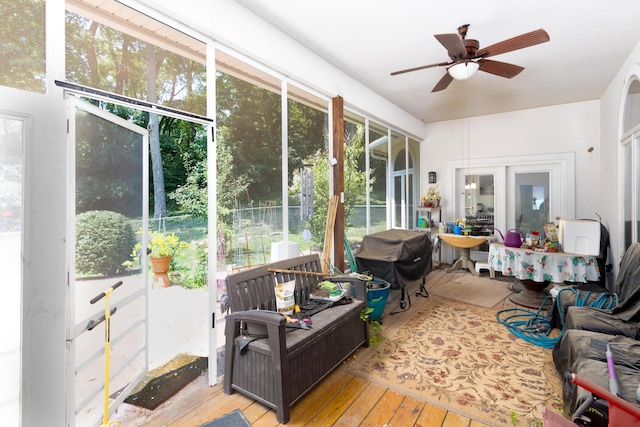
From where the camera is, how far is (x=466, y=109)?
5.30m

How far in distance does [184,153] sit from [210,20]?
3.41 feet

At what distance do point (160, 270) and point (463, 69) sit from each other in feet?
11.4

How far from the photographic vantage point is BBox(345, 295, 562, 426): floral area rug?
1.97 m

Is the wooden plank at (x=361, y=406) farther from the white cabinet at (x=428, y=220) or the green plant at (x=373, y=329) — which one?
the white cabinet at (x=428, y=220)

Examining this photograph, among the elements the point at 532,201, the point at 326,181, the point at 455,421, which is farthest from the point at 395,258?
the point at 532,201

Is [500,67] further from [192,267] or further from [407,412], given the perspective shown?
[192,267]

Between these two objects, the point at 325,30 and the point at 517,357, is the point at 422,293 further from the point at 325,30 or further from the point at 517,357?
the point at 325,30

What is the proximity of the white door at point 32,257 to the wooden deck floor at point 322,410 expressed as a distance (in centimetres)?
68

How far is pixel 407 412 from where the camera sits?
6.21ft

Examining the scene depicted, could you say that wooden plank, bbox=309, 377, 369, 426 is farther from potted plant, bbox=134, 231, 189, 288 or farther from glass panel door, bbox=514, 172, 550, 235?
glass panel door, bbox=514, 172, 550, 235

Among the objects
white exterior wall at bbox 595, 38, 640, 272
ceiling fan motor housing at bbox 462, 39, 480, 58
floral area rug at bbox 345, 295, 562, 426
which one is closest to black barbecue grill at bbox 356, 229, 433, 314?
floral area rug at bbox 345, 295, 562, 426

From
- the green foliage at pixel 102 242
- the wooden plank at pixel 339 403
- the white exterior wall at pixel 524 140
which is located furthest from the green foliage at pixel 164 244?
the white exterior wall at pixel 524 140

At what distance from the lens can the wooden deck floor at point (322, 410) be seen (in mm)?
1815

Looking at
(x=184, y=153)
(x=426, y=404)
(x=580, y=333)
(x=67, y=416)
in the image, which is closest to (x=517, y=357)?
(x=580, y=333)
